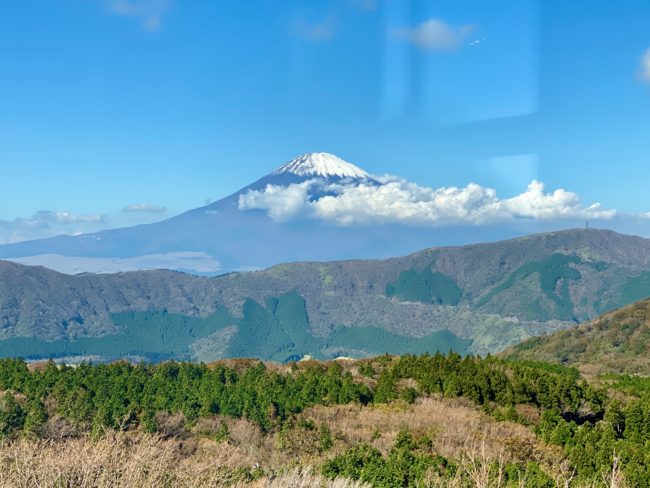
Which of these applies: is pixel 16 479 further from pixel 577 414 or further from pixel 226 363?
pixel 226 363

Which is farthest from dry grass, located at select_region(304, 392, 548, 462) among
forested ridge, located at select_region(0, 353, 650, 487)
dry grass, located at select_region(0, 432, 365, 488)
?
dry grass, located at select_region(0, 432, 365, 488)

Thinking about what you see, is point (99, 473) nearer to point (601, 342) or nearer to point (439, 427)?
point (439, 427)

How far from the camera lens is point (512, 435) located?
4538 centimetres

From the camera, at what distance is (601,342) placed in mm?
150875

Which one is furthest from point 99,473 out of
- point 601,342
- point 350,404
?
point 601,342

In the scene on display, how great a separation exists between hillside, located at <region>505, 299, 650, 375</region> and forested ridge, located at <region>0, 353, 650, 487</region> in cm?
6651

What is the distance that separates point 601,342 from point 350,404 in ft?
372

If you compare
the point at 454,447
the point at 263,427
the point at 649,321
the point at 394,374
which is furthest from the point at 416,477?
the point at 649,321

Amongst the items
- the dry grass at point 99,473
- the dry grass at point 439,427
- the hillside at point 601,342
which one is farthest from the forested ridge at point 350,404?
the hillside at point 601,342

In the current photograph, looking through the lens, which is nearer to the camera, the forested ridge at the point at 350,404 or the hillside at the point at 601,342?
the forested ridge at the point at 350,404

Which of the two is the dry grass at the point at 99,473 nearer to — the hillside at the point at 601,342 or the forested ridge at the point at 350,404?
the forested ridge at the point at 350,404

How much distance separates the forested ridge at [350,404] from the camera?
→ 121 ft

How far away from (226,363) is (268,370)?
26.1 feet

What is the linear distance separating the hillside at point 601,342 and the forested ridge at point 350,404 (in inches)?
2618
